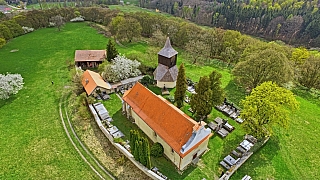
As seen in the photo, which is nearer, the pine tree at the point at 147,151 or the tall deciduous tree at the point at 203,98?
the pine tree at the point at 147,151

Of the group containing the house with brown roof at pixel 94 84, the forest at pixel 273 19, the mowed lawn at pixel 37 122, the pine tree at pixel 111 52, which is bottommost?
the mowed lawn at pixel 37 122

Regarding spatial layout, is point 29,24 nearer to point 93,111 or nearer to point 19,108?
point 19,108

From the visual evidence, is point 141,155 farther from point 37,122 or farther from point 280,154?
point 37,122

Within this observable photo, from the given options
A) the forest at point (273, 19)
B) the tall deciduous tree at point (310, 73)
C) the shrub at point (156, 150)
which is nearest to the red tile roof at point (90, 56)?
the shrub at point (156, 150)

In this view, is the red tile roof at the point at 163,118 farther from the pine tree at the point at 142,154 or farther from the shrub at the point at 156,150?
the pine tree at the point at 142,154

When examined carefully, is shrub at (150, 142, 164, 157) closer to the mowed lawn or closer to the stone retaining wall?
the stone retaining wall

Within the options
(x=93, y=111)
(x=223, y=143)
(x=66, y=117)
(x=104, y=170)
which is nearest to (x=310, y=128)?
(x=223, y=143)

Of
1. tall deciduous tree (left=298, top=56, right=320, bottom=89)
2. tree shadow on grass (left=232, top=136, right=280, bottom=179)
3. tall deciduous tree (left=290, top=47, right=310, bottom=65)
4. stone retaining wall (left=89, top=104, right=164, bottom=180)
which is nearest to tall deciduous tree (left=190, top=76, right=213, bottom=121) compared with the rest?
tree shadow on grass (left=232, top=136, right=280, bottom=179)
